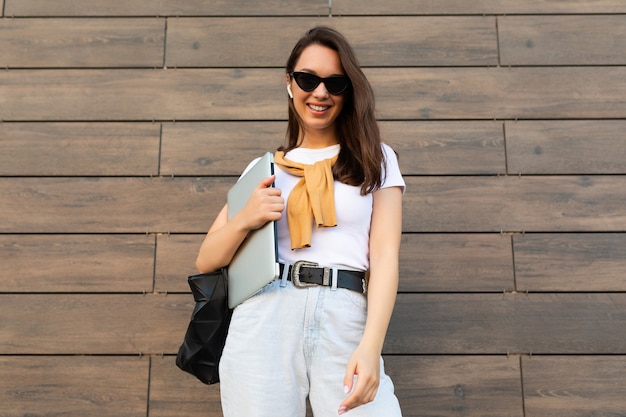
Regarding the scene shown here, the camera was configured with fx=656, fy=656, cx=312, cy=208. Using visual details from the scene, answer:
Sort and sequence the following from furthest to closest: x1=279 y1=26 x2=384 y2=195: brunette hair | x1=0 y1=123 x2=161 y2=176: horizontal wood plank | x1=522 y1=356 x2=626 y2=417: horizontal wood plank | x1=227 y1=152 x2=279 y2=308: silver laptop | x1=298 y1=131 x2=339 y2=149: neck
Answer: x1=0 y1=123 x2=161 y2=176: horizontal wood plank → x1=522 y1=356 x2=626 y2=417: horizontal wood plank → x1=298 y1=131 x2=339 y2=149: neck → x1=279 y1=26 x2=384 y2=195: brunette hair → x1=227 y1=152 x2=279 y2=308: silver laptop

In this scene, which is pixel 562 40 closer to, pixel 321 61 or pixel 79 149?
pixel 321 61

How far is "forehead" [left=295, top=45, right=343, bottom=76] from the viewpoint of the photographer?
5.23 feet

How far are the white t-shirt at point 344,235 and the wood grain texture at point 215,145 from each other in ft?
2.63

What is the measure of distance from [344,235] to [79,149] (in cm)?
129

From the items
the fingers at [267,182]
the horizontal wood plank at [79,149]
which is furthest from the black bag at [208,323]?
the horizontal wood plank at [79,149]

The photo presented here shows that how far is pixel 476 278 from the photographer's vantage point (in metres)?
2.23

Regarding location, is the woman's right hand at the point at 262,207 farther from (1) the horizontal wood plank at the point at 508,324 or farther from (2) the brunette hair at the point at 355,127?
(1) the horizontal wood plank at the point at 508,324

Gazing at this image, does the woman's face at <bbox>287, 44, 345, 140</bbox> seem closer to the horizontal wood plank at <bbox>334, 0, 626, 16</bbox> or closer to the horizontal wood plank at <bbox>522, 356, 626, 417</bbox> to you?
the horizontal wood plank at <bbox>334, 0, 626, 16</bbox>

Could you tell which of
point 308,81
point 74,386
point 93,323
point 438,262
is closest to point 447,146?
point 438,262

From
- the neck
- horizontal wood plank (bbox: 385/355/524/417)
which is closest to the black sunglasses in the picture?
the neck

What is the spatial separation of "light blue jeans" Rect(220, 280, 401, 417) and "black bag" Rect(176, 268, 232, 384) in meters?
0.14

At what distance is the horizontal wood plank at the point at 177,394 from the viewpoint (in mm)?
2166

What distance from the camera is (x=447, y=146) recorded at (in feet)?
7.66

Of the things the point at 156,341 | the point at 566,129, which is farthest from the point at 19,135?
the point at 566,129
